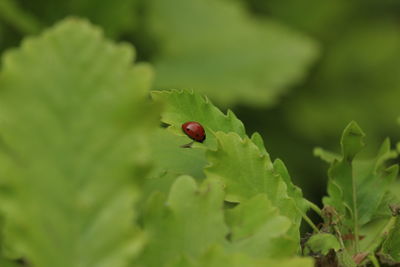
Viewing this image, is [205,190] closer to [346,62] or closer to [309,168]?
[309,168]

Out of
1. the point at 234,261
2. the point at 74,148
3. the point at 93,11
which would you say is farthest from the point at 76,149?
the point at 93,11

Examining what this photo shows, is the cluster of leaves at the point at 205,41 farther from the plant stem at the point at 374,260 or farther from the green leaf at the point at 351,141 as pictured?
the plant stem at the point at 374,260

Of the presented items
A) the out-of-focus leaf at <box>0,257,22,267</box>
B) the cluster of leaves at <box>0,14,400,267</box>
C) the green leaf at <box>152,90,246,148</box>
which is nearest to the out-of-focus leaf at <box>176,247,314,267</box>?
the cluster of leaves at <box>0,14,400,267</box>

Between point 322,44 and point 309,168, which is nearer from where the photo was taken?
point 309,168

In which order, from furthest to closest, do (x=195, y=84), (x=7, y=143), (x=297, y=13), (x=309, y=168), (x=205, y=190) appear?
(x=297, y=13)
(x=309, y=168)
(x=195, y=84)
(x=205, y=190)
(x=7, y=143)

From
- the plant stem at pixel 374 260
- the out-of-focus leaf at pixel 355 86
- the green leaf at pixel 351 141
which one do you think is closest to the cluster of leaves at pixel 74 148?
the plant stem at pixel 374 260

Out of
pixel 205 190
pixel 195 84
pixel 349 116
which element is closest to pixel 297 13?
pixel 349 116
